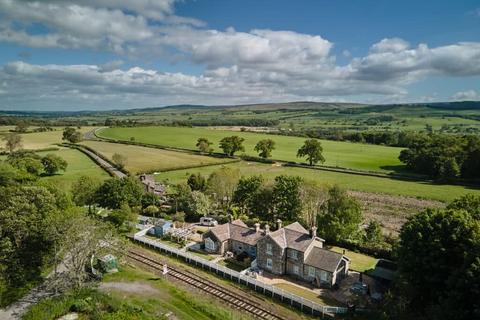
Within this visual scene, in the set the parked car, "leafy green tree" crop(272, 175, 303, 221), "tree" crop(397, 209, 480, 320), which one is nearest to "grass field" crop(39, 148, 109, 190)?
the parked car

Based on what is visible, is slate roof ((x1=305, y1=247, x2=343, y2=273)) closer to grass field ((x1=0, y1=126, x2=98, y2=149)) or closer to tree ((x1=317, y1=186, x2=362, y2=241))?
tree ((x1=317, y1=186, x2=362, y2=241))

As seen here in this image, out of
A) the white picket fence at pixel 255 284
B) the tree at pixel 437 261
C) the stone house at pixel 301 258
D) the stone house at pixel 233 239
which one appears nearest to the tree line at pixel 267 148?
the stone house at pixel 233 239

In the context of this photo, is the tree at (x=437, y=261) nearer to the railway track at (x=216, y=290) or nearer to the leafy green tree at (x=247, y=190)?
the railway track at (x=216, y=290)

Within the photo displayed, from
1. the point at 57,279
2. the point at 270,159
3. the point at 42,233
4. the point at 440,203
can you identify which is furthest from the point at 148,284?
the point at 270,159

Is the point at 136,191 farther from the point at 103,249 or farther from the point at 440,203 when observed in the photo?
the point at 440,203

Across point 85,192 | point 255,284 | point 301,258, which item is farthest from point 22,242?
point 301,258

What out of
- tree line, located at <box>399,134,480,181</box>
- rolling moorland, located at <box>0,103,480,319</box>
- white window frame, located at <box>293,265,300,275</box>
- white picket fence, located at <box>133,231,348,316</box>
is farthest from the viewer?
tree line, located at <box>399,134,480,181</box>
